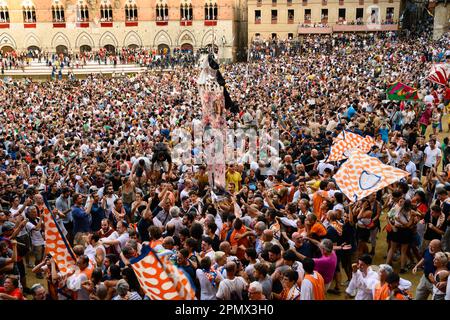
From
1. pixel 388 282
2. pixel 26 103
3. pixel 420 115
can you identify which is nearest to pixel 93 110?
pixel 26 103

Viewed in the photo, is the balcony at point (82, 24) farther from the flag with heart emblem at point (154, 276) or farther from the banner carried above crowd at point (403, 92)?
the flag with heart emblem at point (154, 276)

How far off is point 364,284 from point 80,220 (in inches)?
208

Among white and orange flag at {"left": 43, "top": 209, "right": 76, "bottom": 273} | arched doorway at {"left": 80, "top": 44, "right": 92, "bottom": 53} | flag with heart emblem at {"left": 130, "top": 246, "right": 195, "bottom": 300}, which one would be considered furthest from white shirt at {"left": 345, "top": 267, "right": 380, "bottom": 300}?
arched doorway at {"left": 80, "top": 44, "right": 92, "bottom": 53}

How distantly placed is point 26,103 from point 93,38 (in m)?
25.9

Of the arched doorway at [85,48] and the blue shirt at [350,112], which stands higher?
the arched doorway at [85,48]

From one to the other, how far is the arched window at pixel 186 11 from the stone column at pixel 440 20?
79.5ft

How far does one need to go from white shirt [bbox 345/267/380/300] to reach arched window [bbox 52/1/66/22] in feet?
176

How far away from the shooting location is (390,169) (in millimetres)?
8305

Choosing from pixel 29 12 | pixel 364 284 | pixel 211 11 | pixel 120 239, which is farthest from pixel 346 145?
pixel 29 12

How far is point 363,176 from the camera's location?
8.31 m

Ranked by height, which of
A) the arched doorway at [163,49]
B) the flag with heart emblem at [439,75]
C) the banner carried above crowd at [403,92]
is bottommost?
the banner carried above crowd at [403,92]

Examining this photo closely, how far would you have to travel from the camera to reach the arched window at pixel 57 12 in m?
53.8

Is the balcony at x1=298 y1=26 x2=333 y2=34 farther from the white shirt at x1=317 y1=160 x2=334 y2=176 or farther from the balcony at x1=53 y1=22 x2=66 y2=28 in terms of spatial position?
the white shirt at x1=317 y1=160 x2=334 y2=176

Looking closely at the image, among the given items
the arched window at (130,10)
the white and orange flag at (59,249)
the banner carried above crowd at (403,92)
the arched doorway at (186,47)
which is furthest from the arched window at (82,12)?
the white and orange flag at (59,249)
